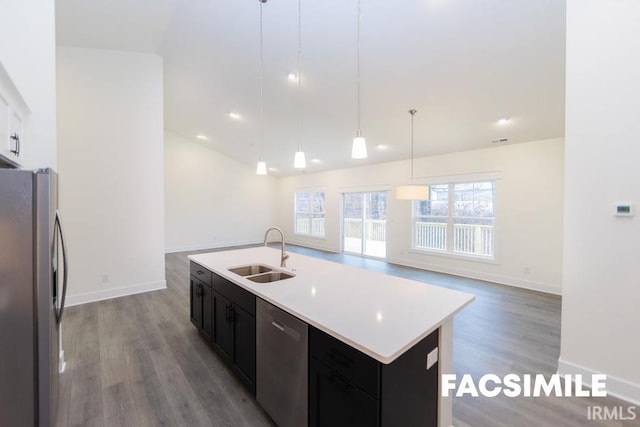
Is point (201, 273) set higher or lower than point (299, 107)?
lower

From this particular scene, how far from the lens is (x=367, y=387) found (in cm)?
113

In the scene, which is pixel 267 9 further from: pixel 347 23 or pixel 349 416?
pixel 349 416

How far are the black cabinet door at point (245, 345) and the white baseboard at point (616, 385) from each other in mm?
2499

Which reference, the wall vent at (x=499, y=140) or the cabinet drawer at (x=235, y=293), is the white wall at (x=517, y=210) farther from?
the cabinet drawer at (x=235, y=293)

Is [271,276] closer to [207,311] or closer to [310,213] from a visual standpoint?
[207,311]

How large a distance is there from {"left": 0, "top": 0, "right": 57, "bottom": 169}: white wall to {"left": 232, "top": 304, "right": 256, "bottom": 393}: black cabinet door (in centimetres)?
186

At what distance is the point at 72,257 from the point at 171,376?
2.79 m

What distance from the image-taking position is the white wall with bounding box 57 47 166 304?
3.69m

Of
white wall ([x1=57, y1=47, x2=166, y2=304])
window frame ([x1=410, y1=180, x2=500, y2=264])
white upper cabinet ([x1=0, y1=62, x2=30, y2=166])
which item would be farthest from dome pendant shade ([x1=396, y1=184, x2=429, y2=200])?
white upper cabinet ([x1=0, y1=62, x2=30, y2=166])

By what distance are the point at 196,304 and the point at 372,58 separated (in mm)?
3475

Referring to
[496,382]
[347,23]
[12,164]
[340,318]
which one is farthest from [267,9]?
[496,382]

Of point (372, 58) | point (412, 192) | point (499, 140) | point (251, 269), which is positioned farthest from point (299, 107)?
point (499, 140)

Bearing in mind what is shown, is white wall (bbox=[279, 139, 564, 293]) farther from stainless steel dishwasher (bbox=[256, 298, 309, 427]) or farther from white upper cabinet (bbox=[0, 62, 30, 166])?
white upper cabinet (bbox=[0, 62, 30, 166])

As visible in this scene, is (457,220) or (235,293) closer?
(235,293)
